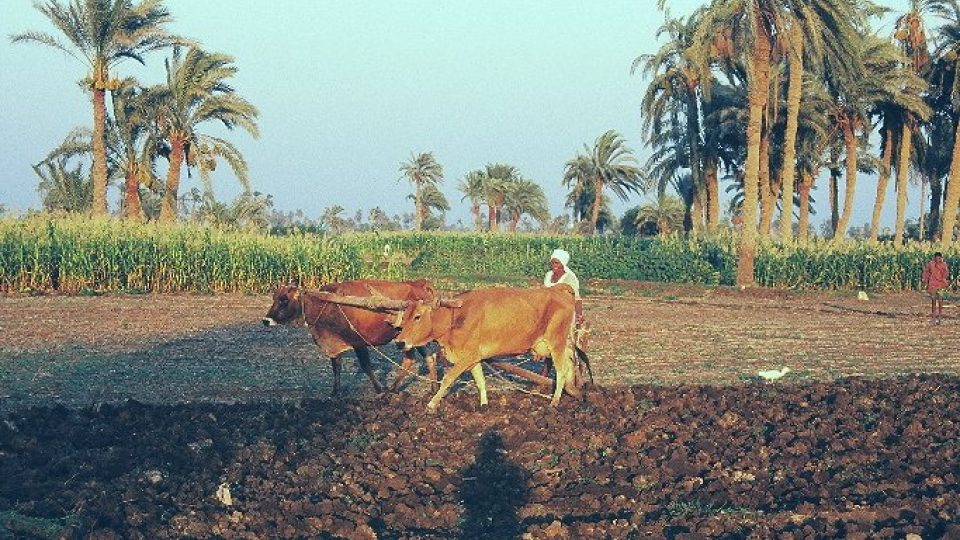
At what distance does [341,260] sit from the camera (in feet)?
102

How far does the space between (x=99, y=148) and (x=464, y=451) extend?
101 ft

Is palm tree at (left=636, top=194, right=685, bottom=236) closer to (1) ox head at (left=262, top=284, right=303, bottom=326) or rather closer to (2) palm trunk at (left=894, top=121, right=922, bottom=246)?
(2) palm trunk at (left=894, top=121, right=922, bottom=246)

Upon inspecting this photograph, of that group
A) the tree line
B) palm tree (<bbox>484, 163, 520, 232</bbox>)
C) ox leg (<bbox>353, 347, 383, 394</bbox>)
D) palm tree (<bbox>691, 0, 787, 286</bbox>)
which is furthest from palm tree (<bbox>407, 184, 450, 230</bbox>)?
ox leg (<bbox>353, 347, 383, 394</bbox>)

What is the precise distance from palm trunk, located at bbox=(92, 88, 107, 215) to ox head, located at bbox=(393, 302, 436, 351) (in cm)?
2859

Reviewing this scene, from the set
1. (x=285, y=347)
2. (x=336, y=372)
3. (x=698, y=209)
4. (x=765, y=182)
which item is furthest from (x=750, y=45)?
(x=336, y=372)

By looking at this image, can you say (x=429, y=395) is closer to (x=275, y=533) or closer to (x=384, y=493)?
(x=384, y=493)

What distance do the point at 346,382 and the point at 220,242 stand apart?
1616 cm

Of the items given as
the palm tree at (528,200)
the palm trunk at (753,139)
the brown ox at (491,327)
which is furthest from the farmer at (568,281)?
the palm tree at (528,200)

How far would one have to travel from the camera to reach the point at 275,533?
6.99 m

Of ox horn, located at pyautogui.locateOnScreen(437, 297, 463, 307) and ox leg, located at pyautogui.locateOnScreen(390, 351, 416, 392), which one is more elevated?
ox horn, located at pyautogui.locateOnScreen(437, 297, 463, 307)

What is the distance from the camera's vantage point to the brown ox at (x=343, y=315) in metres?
12.0

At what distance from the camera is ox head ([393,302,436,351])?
34.7 feet

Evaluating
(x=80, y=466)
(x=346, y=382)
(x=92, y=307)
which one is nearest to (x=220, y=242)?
(x=92, y=307)

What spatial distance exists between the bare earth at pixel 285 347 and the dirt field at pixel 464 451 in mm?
100
